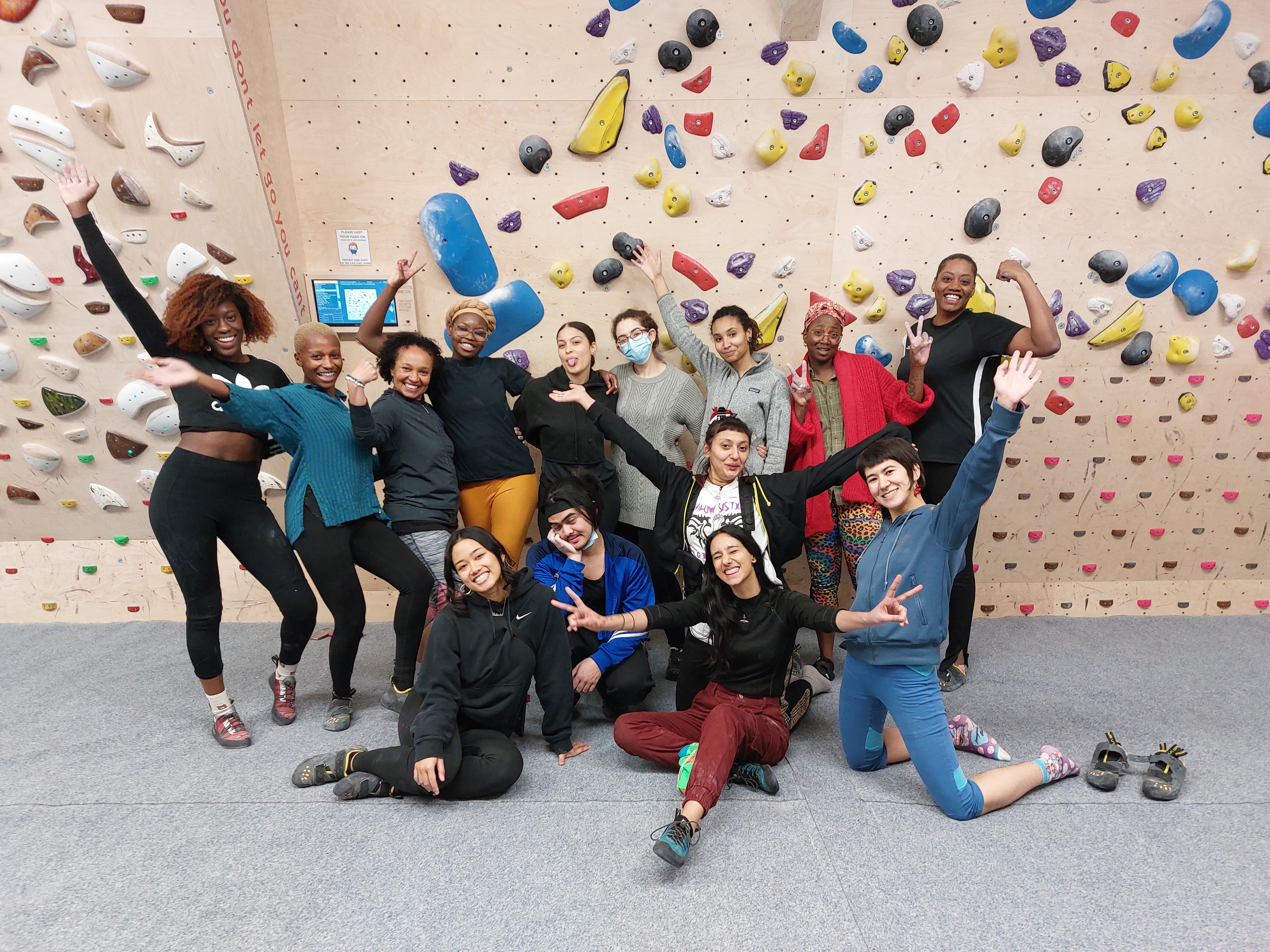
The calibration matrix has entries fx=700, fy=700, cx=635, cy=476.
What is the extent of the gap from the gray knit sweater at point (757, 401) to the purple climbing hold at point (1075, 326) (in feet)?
4.83

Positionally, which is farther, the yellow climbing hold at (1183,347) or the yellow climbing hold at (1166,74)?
the yellow climbing hold at (1183,347)

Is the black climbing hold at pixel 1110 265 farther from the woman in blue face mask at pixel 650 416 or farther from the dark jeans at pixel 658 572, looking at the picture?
the dark jeans at pixel 658 572

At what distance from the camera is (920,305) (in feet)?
10.6

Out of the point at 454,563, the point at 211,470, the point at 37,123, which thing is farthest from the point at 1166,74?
the point at 37,123

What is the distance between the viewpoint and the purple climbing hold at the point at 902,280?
320 centimetres

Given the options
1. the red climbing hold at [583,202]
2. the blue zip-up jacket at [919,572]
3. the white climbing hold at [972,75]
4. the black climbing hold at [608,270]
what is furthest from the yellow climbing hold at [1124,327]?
the red climbing hold at [583,202]

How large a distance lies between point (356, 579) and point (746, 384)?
1.65m

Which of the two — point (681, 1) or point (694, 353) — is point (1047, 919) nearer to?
point (694, 353)

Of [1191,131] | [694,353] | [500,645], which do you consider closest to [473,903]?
[500,645]

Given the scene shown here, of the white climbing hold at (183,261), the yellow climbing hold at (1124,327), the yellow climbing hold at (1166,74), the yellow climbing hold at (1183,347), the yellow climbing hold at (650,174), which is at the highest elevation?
the yellow climbing hold at (1166,74)

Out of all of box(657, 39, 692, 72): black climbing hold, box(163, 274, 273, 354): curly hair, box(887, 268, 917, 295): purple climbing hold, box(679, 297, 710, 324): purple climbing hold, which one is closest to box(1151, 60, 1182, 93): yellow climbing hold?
box(887, 268, 917, 295): purple climbing hold

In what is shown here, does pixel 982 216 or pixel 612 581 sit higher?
pixel 982 216

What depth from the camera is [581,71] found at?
118 inches

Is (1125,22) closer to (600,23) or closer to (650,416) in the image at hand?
(600,23)
